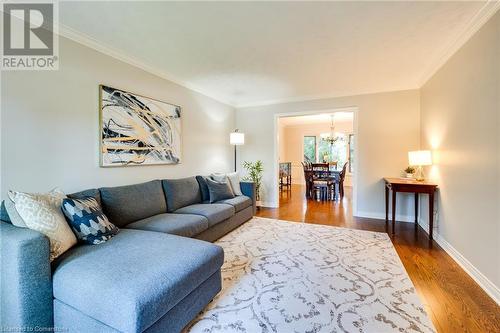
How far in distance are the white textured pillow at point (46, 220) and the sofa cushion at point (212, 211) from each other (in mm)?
1345

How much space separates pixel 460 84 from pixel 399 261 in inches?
81.1

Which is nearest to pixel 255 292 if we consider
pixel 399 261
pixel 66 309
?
pixel 66 309

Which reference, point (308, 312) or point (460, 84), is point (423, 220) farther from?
point (308, 312)

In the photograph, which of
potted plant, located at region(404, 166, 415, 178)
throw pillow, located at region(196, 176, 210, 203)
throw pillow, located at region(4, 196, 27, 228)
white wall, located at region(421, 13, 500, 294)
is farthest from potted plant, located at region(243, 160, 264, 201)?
throw pillow, located at region(4, 196, 27, 228)

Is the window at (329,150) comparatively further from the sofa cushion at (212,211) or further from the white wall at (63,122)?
the white wall at (63,122)

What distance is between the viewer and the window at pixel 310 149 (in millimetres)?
8805

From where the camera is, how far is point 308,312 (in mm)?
1657

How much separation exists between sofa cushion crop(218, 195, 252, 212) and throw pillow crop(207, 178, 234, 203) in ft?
0.29

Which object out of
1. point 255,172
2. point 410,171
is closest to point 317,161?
point 255,172

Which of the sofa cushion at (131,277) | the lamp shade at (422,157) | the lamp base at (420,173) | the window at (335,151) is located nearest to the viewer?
the sofa cushion at (131,277)

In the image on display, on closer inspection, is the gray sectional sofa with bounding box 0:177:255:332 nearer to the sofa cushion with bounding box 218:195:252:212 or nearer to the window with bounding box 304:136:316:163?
the sofa cushion with bounding box 218:195:252:212

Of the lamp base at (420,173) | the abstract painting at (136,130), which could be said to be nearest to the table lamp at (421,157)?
the lamp base at (420,173)

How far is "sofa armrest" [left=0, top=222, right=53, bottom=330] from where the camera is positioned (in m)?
1.24

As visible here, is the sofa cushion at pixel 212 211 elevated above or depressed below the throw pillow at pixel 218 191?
below
